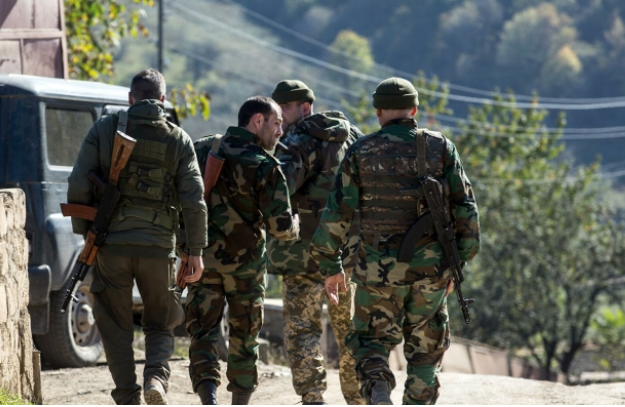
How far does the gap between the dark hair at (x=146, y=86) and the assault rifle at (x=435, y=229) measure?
4.80 feet

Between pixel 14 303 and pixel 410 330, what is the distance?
2.25 meters

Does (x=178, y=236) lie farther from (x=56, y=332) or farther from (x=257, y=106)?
(x=56, y=332)

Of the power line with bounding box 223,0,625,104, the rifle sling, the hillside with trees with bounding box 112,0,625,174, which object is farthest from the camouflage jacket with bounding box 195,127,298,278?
the hillside with trees with bounding box 112,0,625,174

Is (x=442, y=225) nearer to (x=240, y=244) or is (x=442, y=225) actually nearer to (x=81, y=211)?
(x=240, y=244)

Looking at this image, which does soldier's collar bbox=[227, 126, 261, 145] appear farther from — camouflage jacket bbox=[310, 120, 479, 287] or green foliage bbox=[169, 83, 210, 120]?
green foliage bbox=[169, 83, 210, 120]

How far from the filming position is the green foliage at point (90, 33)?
Answer: 14945 millimetres

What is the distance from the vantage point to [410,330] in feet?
18.7

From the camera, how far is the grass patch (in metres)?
5.68

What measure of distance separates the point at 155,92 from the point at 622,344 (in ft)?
87.9

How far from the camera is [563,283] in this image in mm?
28281

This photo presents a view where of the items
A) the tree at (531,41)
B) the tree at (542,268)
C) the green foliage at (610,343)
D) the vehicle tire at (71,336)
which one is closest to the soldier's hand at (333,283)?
the vehicle tire at (71,336)

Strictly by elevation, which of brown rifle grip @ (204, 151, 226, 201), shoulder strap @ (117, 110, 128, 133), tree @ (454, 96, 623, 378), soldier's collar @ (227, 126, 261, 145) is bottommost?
tree @ (454, 96, 623, 378)

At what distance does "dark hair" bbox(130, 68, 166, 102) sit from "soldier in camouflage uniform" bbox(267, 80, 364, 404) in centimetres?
103

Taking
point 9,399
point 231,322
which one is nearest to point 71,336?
point 9,399
